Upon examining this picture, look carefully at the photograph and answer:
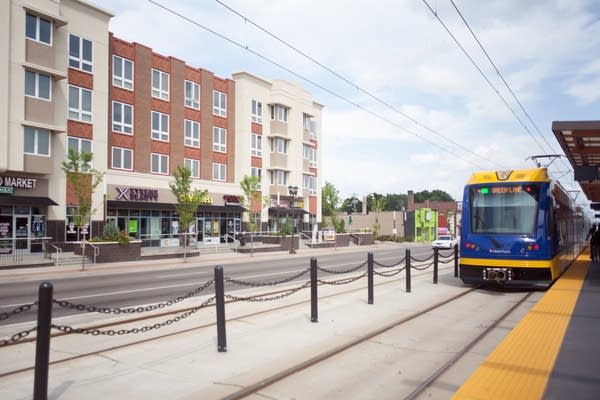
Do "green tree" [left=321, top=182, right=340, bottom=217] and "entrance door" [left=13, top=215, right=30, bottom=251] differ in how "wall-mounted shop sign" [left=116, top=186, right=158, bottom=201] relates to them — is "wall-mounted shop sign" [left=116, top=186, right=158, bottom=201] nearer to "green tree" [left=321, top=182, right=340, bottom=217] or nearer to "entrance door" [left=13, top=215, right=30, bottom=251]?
"entrance door" [left=13, top=215, right=30, bottom=251]

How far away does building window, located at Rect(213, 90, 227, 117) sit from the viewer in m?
42.9

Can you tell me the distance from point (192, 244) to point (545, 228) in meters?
25.3

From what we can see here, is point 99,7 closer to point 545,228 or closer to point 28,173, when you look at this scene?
point 28,173

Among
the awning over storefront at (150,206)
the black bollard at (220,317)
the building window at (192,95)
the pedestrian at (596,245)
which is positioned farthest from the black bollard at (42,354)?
the building window at (192,95)

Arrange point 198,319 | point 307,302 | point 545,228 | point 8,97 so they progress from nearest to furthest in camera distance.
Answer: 1. point 198,319
2. point 307,302
3. point 545,228
4. point 8,97

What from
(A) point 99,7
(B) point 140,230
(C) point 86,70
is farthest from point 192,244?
(A) point 99,7

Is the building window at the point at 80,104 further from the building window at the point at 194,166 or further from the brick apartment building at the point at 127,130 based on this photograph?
the building window at the point at 194,166

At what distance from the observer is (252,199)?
144ft

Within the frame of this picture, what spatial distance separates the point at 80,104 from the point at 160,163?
7.89 meters

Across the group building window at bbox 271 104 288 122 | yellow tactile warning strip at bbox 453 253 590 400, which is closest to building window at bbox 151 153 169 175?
building window at bbox 271 104 288 122

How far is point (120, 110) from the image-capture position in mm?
34406

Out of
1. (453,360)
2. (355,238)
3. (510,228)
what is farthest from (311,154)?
(453,360)

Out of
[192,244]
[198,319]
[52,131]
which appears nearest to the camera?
[198,319]

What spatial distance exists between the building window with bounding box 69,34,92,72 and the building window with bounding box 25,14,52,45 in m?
2.19
